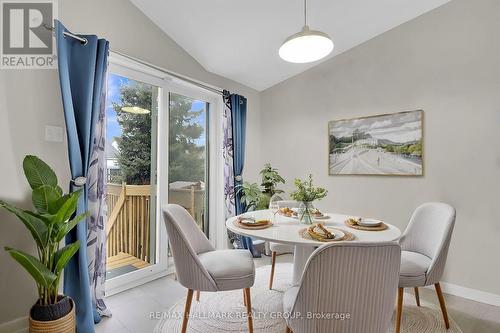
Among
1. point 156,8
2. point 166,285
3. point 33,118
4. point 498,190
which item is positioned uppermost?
point 156,8

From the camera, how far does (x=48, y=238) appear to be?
1627mm

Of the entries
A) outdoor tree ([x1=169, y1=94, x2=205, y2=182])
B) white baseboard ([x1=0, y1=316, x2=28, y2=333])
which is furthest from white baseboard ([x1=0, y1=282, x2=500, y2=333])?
outdoor tree ([x1=169, y1=94, x2=205, y2=182])

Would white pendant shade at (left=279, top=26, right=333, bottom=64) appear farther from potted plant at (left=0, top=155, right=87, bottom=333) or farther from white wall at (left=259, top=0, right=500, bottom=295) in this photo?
potted plant at (left=0, top=155, right=87, bottom=333)

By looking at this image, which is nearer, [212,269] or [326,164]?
[212,269]

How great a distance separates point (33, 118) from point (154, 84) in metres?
1.17

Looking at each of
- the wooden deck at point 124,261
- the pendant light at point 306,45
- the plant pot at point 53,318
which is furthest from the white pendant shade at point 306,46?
the wooden deck at point 124,261

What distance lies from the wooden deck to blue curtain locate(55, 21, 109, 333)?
0.62 metres

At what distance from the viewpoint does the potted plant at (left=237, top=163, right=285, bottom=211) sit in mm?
3400

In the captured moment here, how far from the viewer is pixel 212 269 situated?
1800 mm

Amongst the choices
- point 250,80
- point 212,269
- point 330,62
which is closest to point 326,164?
point 330,62

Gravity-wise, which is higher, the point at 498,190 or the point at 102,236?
the point at 498,190

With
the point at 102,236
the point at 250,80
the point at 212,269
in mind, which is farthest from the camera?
the point at 250,80

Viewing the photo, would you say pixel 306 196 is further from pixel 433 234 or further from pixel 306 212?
pixel 433 234

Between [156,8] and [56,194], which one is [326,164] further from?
[56,194]
